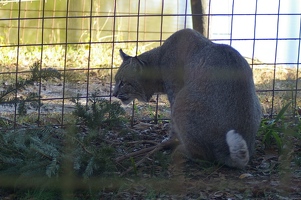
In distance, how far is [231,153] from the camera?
5.17m

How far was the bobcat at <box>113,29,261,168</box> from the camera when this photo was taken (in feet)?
17.3

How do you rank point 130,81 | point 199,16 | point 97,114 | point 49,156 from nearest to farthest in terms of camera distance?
1. point 49,156
2. point 97,114
3. point 130,81
4. point 199,16

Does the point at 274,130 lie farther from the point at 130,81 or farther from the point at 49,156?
the point at 49,156

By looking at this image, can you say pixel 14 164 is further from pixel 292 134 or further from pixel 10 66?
pixel 10 66

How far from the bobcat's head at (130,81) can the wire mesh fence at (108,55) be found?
0.44 ft

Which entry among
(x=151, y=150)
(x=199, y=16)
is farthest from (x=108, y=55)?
(x=151, y=150)

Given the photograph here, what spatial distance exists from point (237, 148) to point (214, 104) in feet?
1.55

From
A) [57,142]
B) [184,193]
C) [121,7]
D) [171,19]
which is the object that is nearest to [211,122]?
[184,193]

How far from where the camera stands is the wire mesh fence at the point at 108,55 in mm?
6477

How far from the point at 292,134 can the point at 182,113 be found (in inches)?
44.6

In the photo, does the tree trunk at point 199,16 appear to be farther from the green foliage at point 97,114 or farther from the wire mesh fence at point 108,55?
the green foliage at point 97,114

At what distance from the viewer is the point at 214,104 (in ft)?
17.5

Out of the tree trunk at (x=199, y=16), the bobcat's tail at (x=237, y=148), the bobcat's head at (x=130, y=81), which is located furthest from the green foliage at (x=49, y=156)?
the tree trunk at (x=199, y=16)

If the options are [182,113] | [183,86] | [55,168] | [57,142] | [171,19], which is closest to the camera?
[55,168]
